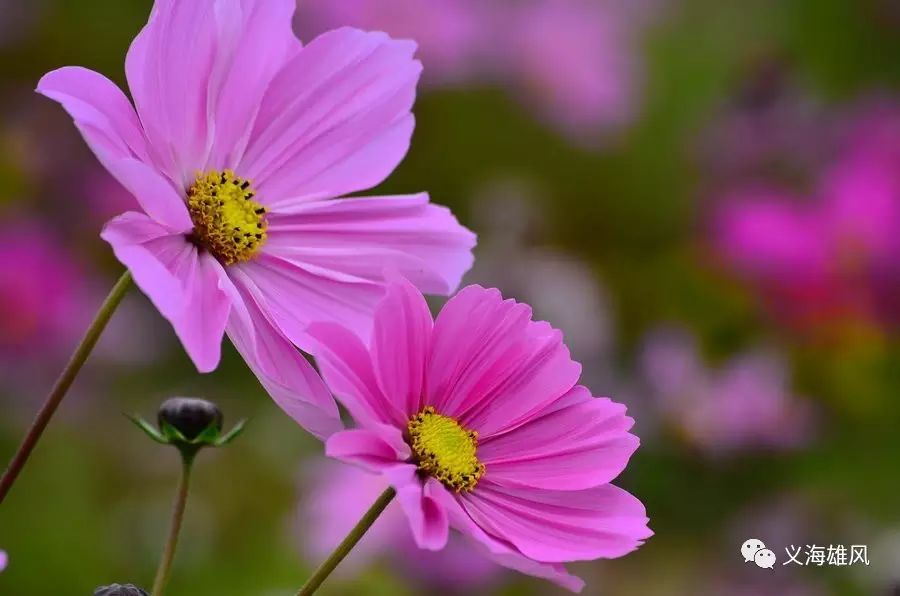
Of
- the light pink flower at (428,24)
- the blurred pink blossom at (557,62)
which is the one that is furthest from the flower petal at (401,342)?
the blurred pink blossom at (557,62)

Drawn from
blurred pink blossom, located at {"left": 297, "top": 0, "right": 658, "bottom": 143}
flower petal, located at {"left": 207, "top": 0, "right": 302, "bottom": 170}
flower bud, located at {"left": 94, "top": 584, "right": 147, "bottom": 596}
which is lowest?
flower bud, located at {"left": 94, "top": 584, "right": 147, "bottom": 596}

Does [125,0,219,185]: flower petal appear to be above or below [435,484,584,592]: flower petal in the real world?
above

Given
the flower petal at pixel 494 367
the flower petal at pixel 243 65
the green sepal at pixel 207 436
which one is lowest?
the green sepal at pixel 207 436

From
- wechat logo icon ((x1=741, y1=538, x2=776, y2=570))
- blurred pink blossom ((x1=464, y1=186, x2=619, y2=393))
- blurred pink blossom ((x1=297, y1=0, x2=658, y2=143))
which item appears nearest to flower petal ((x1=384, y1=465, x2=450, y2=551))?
wechat logo icon ((x1=741, y1=538, x2=776, y2=570))

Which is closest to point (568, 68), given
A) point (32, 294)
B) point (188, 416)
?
point (32, 294)

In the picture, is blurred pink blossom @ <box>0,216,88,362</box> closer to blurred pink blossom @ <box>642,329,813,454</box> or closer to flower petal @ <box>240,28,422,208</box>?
blurred pink blossom @ <box>642,329,813,454</box>

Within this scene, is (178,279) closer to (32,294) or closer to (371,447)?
(371,447)

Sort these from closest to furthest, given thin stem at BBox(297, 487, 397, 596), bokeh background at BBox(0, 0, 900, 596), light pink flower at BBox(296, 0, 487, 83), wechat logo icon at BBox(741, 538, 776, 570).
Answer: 1. thin stem at BBox(297, 487, 397, 596)
2. wechat logo icon at BBox(741, 538, 776, 570)
3. bokeh background at BBox(0, 0, 900, 596)
4. light pink flower at BBox(296, 0, 487, 83)

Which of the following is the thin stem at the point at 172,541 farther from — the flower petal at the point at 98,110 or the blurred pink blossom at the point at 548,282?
the blurred pink blossom at the point at 548,282
